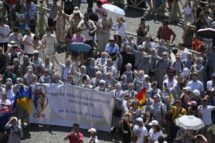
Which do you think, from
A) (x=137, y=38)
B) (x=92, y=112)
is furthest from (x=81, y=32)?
(x=92, y=112)

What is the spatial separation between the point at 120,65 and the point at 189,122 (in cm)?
489

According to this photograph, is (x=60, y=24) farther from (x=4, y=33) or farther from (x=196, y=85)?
(x=196, y=85)

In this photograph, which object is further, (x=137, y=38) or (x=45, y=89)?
(x=137, y=38)

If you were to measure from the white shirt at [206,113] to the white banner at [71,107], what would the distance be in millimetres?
2891

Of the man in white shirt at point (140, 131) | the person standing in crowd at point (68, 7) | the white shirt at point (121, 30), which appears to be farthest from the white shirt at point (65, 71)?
the person standing in crowd at point (68, 7)

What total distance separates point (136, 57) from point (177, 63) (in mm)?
1470

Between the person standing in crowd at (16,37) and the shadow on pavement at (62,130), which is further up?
the person standing in crowd at (16,37)

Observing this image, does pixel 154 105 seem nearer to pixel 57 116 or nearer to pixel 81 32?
pixel 57 116

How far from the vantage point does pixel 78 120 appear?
31.6 metres

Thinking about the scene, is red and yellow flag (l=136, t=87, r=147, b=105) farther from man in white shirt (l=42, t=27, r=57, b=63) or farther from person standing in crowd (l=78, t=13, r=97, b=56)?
man in white shirt (l=42, t=27, r=57, b=63)

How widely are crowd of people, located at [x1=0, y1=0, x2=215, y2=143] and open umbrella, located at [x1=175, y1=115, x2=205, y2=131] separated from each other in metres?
0.25

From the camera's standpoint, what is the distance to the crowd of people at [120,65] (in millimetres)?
30453

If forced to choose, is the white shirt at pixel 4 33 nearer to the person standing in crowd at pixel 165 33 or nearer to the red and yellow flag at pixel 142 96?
the person standing in crowd at pixel 165 33

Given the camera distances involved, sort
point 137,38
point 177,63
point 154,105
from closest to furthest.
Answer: point 154,105, point 177,63, point 137,38
